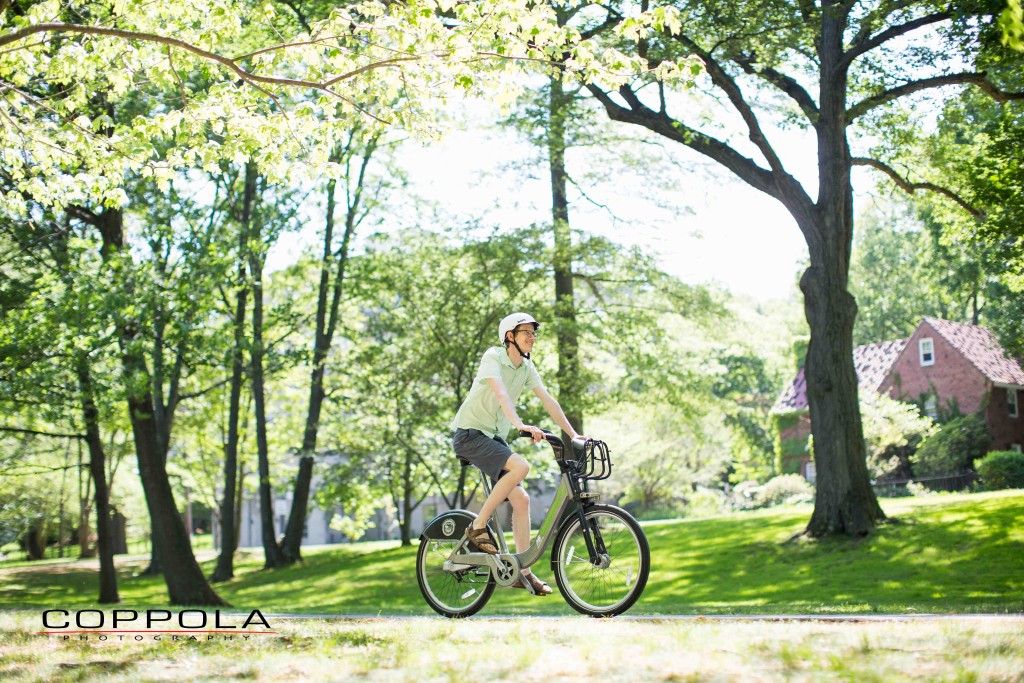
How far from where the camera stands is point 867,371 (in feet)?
168

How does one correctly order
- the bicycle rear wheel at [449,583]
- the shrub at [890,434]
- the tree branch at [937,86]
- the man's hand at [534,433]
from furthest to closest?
the shrub at [890,434] < the tree branch at [937,86] < the bicycle rear wheel at [449,583] < the man's hand at [534,433]

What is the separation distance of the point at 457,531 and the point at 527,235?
16619mm

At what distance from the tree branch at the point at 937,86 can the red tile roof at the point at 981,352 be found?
26.8 metres

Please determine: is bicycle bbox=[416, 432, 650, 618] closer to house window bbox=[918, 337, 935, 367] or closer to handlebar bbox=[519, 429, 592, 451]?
handlebar bbox=[519, 429, 592, 451]

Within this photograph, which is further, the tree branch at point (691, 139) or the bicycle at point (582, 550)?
the tree branch at point (691, 139)

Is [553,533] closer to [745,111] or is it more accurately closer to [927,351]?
[745,111]

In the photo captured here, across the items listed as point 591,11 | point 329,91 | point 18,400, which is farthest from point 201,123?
point 18,400

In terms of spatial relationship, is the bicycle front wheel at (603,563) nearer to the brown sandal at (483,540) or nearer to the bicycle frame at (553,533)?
the bicycle frame at (553,533)

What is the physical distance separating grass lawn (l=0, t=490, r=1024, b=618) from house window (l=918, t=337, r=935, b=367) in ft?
74.4

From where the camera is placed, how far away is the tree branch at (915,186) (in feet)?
70.0

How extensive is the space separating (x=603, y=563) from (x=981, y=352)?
45142 millimetres

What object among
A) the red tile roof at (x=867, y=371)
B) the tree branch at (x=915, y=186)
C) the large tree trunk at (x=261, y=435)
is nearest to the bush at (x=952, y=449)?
the red tile roof at (x=867, y=371)

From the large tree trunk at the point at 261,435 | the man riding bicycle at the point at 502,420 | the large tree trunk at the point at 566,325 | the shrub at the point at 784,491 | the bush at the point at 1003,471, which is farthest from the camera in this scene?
the shrub at the point at 784,491

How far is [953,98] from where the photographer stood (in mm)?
22062
